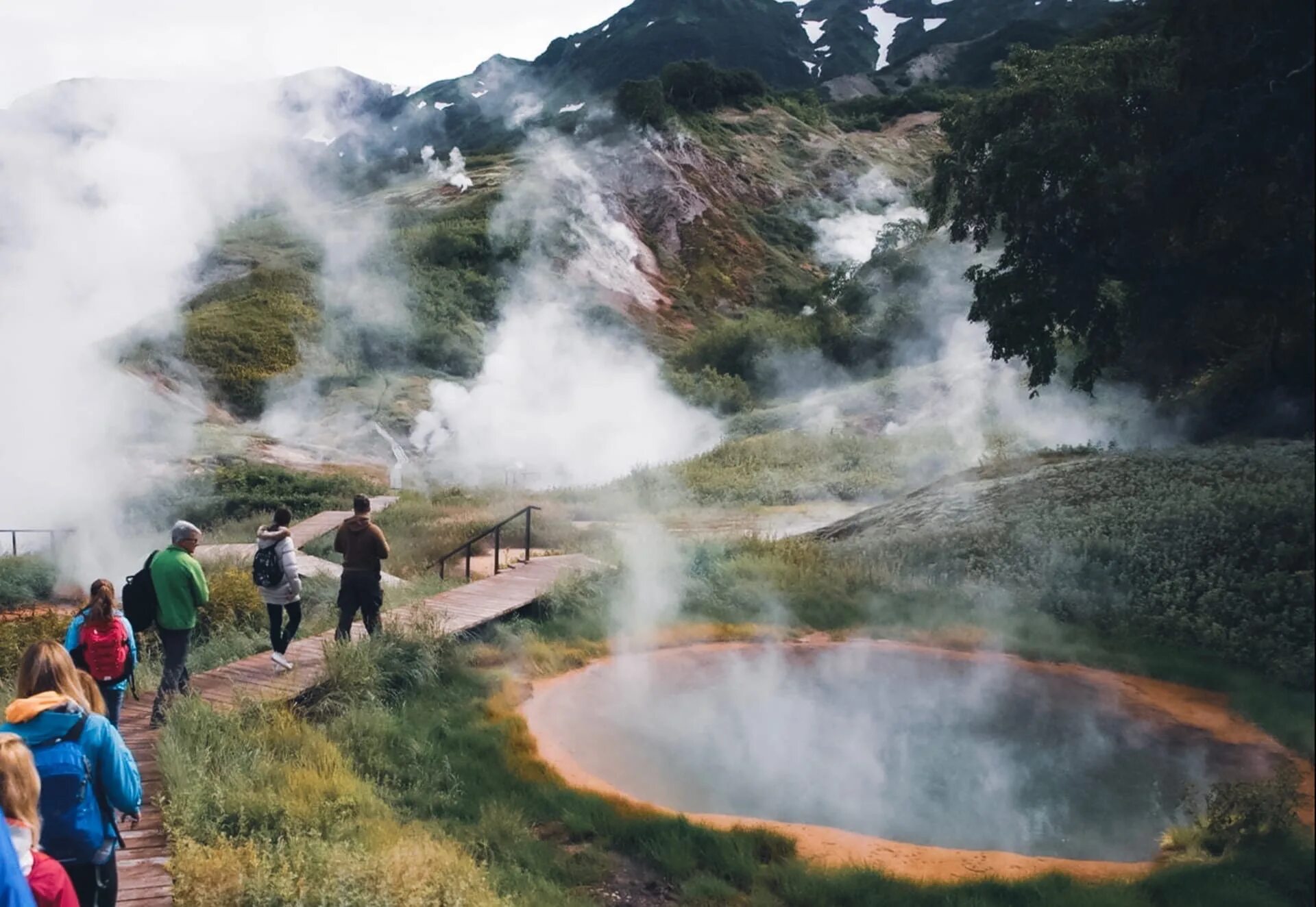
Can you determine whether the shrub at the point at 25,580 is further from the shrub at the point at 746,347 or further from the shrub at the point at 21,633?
the shrub at the point at 746,347

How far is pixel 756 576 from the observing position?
1131 centimetres

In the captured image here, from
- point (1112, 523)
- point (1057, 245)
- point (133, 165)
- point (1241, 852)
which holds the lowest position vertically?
point (1241, 852)

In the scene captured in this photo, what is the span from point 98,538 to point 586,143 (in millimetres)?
39381

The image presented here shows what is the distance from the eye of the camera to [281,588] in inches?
315

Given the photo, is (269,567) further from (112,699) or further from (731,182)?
(731,182)

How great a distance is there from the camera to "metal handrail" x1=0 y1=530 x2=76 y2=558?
51.2 ft

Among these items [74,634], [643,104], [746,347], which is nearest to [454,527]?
[74,634]

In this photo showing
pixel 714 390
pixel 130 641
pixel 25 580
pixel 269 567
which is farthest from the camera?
pixel 714 390

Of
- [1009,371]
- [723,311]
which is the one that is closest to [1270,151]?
[1009,371]

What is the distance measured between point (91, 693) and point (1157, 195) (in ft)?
17.8

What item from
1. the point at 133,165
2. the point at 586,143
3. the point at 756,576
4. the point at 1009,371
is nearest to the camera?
the point at 756,576

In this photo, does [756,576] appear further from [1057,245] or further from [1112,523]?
[1057,245]

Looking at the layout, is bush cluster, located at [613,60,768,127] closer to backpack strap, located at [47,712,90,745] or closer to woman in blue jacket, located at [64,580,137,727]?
woman in blue jacket, located at [64,580,137,727]

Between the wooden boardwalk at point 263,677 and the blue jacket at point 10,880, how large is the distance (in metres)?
2.12
